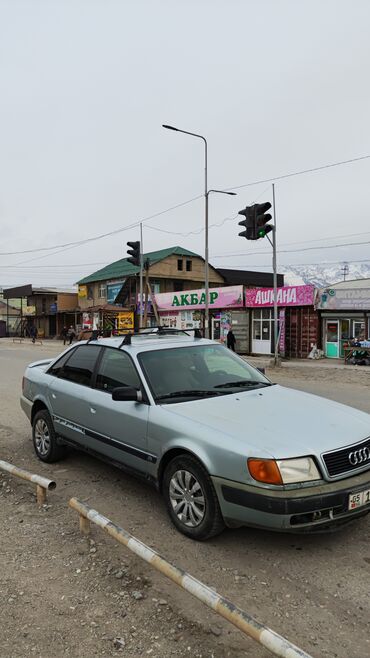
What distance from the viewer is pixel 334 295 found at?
21.9m

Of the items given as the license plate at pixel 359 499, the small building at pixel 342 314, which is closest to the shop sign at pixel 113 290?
the small building at pixel 342 314

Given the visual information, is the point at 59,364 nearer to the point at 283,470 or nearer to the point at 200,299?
the point at 283,470

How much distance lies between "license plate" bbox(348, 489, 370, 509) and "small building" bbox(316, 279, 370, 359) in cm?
1892

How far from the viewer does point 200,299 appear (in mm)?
28875

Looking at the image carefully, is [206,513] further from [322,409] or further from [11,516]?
[11,516]

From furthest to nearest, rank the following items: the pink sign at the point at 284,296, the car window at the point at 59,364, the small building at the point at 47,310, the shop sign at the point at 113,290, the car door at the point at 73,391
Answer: the small building at the point at 47,310
the shop sign at the point at 113,290
the pink sign at the point at 284,296
the car window at the point at 59,364
the car door at the point at 73,391

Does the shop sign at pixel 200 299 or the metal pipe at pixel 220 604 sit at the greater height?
the shop sign at pixel 200 299

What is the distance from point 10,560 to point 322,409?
8.55ft

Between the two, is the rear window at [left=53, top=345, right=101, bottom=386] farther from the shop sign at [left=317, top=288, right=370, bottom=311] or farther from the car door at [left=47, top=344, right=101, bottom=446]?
the shop sign at [left=317, top=288, right=370, bottom=311]

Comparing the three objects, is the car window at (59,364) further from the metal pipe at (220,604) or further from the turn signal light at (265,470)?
the turn signal light at (265,470)

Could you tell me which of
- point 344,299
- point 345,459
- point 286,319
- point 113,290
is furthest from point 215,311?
point 345,459

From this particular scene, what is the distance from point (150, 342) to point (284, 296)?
19686 mm

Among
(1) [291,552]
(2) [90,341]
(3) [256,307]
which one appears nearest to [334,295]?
(3) [256,307]

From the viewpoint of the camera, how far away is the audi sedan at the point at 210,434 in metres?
3.04
